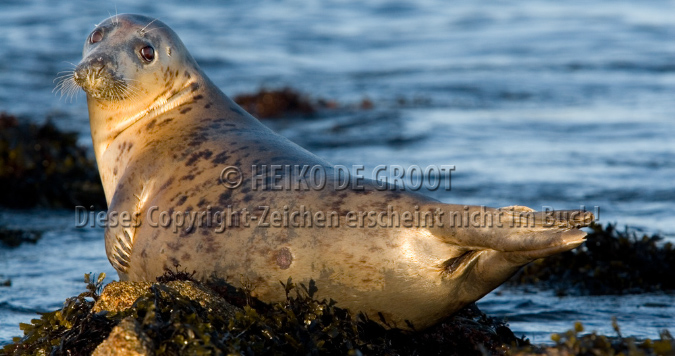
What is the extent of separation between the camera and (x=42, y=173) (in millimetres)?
7387

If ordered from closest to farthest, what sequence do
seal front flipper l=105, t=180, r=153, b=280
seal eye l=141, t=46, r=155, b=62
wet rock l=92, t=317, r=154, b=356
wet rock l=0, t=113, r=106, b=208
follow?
wet rock l=92, t=317, r=154, b=356 → seal front flipper l=105, t=180, r=153, b=280 → seal eye l=141, t=46, r=155, b=62 → wet rock l=0, t=113, r=106, b=208

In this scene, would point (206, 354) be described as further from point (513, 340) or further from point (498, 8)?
point (498, 8)

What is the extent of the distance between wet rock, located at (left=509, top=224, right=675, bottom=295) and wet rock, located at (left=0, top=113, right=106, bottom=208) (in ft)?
13.2

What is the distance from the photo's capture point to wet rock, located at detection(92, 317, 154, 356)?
9.16 feet

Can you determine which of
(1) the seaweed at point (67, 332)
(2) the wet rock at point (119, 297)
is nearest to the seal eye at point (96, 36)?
(1) the seaweed at point (67, 332)

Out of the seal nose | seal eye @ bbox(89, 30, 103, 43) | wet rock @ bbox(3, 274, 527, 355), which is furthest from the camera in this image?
seal eye @ bbox(89, 30, 103, 43)

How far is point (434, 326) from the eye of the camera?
139 inches

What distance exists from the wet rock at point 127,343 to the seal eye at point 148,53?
199 cm

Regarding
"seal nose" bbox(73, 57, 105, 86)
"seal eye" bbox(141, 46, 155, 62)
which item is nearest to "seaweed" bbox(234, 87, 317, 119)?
"seal eye" bbox(141, 46, 155, 62)

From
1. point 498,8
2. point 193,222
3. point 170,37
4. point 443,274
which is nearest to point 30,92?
point 170,37

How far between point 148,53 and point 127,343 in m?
2.09

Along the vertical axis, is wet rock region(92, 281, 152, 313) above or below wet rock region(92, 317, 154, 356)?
above

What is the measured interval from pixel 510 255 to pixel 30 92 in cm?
1287

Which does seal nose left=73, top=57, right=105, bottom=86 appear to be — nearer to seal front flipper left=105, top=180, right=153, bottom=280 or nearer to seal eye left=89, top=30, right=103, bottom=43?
seal eye left=89, top=30, right=103, bottom=43
